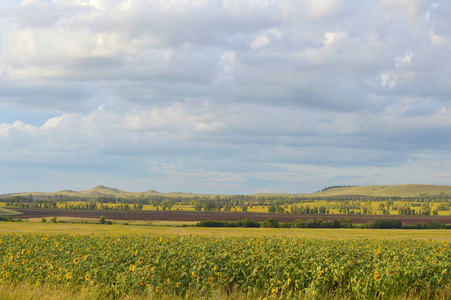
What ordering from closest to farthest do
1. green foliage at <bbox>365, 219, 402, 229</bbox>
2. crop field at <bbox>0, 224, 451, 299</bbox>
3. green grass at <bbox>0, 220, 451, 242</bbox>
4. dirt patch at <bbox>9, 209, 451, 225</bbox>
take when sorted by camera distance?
crop field at <bbox>0, 224, 451, 299</bbox> → green grass at <bbox>0, 220, 451, 242</bbox> → green foliage at <bbox>365, 219, 402, 229</bbox> → dirt patch at <bbox>9, 209, 451, 225</bbox>

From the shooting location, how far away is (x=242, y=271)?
14.5m

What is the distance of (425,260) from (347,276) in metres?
3.25

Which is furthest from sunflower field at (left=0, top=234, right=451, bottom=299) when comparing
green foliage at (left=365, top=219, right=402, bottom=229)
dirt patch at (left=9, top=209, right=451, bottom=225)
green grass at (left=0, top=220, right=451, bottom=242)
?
dirt patch at (left=9, top=209, right=451, bottom=225)

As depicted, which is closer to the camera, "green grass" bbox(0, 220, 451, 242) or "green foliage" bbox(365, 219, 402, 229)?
"green grass" bbox(0, 220, 451, 242)

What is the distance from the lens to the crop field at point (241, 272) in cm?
1360

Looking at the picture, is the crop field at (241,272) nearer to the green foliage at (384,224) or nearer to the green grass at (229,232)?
the green grass at (229,232)

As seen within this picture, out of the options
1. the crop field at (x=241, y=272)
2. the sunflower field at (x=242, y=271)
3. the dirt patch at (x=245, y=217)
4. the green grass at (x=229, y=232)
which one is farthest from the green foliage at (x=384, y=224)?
the crop field at (x=241, y=272)

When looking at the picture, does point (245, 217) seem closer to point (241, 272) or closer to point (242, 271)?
point (241, 272)

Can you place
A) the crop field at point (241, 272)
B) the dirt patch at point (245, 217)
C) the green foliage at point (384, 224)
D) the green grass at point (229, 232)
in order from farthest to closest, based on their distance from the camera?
1. the dirt patch at point (245, 217)
2. the green foliage at point (384, 224)
3. the green grass at point (229, 232)
4. the crop field at point (241, 272)

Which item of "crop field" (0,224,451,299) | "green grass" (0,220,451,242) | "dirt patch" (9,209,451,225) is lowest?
"dirt patch" (9,209,451,225)

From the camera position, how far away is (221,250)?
665 inches

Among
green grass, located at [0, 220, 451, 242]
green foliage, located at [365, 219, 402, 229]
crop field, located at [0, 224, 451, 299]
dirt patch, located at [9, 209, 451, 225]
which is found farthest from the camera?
dirt patch, located at [9, 209, 451, 225]

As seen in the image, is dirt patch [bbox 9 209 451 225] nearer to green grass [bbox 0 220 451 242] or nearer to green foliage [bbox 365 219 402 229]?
green foliage [bbox 365 219 402 229]

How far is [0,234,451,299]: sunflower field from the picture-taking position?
13.6 m
